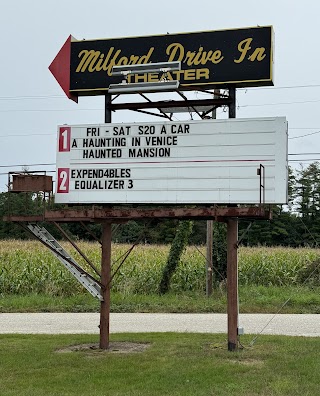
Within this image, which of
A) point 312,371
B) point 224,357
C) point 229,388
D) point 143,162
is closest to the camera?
point 229,388

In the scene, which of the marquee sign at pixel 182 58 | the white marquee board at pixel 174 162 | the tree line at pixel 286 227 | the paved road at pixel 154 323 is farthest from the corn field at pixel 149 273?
the tree line at pixel 286 227

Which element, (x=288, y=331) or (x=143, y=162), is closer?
(x=143, y=162)

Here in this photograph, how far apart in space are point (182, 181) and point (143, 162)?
800mm

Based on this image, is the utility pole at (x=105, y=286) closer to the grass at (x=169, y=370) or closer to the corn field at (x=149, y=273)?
the grass at (x=169, y=370)

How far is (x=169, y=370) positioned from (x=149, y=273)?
1405 cm

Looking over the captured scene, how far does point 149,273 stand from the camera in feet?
77.9

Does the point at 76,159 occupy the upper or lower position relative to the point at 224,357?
upper

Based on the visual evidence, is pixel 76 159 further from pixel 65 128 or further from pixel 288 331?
pixel 288 331

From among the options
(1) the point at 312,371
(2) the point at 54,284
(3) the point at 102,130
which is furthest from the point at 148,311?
(1) the point at 312,371

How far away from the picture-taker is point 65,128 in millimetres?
12109

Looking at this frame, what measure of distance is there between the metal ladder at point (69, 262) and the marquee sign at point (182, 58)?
8.82ft

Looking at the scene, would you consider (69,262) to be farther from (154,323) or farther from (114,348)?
(154,323)

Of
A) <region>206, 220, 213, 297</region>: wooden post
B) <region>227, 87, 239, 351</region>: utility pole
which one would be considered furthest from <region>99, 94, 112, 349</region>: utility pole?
<region>206, 220, 213, 297</region>: wooden post

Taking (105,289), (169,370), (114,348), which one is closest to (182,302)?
(114,348)
